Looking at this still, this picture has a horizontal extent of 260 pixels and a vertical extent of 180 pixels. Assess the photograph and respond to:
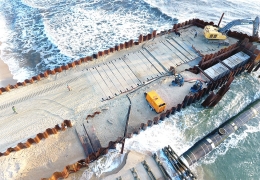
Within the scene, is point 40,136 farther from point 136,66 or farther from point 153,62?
point 153,62

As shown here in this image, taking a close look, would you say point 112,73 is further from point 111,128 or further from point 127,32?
point 127,32

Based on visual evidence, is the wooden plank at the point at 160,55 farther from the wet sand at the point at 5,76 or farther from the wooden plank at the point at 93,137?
the wet sand at the point at 5,76

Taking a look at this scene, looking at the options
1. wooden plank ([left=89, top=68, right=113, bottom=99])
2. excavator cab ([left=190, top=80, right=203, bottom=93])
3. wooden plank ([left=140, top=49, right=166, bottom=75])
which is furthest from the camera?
wooden plank ([left=140, top=49, right=166, bottom=75])

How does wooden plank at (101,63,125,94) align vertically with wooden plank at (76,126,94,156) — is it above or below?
above

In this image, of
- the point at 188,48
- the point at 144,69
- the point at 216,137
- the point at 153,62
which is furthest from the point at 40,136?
the point at 188,48

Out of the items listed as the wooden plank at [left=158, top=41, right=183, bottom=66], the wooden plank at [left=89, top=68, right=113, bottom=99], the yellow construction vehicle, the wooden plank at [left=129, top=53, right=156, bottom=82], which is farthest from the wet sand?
the wooden plank at [left=158, top=41, right=183, bottom=66]

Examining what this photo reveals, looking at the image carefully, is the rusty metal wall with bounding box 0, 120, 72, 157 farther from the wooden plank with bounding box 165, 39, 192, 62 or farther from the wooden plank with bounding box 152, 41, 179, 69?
the wooden plank with bounding box 165, 39, 192, 62
